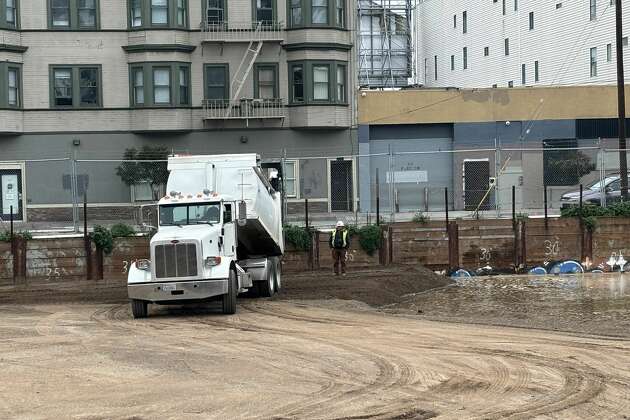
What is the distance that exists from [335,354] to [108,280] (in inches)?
615

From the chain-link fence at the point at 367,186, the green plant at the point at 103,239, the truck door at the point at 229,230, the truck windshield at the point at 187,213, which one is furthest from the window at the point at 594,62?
the truck windshield at the point at 187,213

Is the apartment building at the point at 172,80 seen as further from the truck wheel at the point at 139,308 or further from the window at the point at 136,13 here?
the truck wheel at the point at 139,308

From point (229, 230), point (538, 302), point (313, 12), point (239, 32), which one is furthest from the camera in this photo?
point (313, 12)

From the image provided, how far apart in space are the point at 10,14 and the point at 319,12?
1365 centimetres

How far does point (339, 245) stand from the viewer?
29.5 m

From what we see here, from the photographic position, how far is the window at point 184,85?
4584 centimetres

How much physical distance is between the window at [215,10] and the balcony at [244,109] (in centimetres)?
379

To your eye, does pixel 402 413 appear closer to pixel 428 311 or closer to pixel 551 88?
pixel 428 311

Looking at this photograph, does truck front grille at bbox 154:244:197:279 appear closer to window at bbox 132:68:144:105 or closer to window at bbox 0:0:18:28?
window at bbox 132:68:144:105

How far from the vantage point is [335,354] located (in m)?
15.6

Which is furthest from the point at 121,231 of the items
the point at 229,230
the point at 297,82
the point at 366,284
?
the point at 297,82

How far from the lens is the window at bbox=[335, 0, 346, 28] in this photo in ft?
153

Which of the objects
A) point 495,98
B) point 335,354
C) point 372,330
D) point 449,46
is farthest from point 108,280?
point 449,46

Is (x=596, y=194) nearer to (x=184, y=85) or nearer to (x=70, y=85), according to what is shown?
(x=184, y=85)
